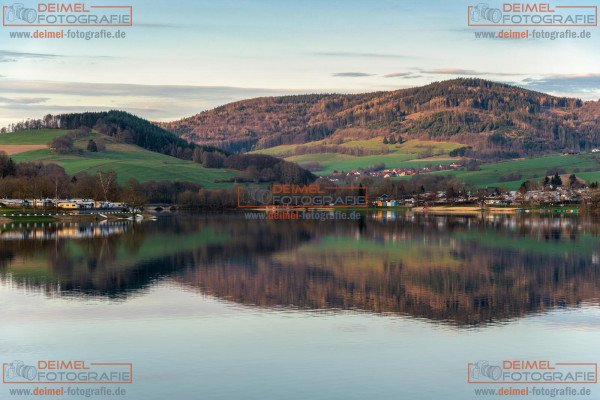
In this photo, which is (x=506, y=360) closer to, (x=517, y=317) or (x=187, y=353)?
(x=517, y=317)

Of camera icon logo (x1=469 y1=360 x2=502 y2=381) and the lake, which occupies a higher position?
the lake

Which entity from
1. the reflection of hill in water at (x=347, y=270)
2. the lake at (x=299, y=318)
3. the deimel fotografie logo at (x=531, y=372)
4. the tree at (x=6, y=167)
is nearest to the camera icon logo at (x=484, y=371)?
the deimel fotografie logo at (x=531, y=372)

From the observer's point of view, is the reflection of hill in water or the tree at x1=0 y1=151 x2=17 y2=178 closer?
the reflection of hill in water

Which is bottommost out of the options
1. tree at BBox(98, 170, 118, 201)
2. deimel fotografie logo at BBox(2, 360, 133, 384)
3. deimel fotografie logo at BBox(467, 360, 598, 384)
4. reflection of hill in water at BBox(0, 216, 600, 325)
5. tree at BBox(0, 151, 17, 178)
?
deimel fotografie logo at BBox(467, 360, 598, 384)

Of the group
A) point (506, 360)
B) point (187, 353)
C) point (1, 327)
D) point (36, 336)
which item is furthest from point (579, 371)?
point (1, 327)

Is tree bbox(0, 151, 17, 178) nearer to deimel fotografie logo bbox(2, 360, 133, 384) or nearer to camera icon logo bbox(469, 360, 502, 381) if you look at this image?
deimel fotografie logo bbox(2, 360, 133, 384)

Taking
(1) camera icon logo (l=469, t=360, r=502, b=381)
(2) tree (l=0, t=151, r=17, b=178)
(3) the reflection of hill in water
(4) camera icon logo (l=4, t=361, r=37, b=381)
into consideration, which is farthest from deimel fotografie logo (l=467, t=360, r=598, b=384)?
(2) tree (l=0, t=151, r=17, b=178)
